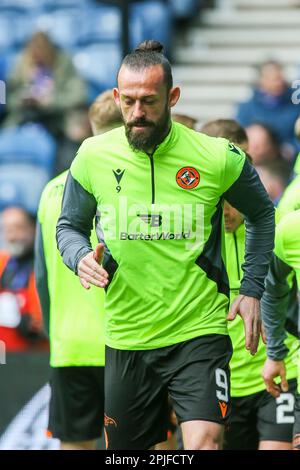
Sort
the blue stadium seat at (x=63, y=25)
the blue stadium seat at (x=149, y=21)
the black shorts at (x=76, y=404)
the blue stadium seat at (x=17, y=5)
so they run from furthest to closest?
the blue stadium seat at (x=17, y=5)
the blue stadium seat at (x=63, y=25)
the blue stadium seat at (x=149, y=21)
the black shorts at (x=76, y=404)

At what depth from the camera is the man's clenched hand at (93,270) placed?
16.3 feet

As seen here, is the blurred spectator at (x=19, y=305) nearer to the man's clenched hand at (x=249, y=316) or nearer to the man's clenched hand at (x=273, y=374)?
the man's clenched hand at (x=273, y=374)

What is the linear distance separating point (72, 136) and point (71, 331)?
557cm

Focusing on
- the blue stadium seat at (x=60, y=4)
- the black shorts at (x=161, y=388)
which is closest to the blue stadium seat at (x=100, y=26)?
the blue stadium seat at (x=60, y=4)

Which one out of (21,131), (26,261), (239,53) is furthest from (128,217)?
(239,53)

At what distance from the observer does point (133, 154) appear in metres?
5.38

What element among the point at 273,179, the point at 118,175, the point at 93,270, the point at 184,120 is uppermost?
the point at 184,120

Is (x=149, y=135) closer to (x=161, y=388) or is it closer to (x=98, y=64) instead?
(x=161, y=388)

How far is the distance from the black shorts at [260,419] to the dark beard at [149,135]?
175cm

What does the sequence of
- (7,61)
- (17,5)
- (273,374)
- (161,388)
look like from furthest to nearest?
(17,5), (7,61), (273,374), (161,388)

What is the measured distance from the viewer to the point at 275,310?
19.2 feet

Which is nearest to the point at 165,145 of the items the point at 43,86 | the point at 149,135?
the point at 149,135

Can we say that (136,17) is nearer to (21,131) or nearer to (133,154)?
(21,131)

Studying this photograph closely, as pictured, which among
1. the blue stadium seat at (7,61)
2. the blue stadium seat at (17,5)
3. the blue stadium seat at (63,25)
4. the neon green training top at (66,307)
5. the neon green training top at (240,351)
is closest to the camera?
the neon green training top at (240,351)
